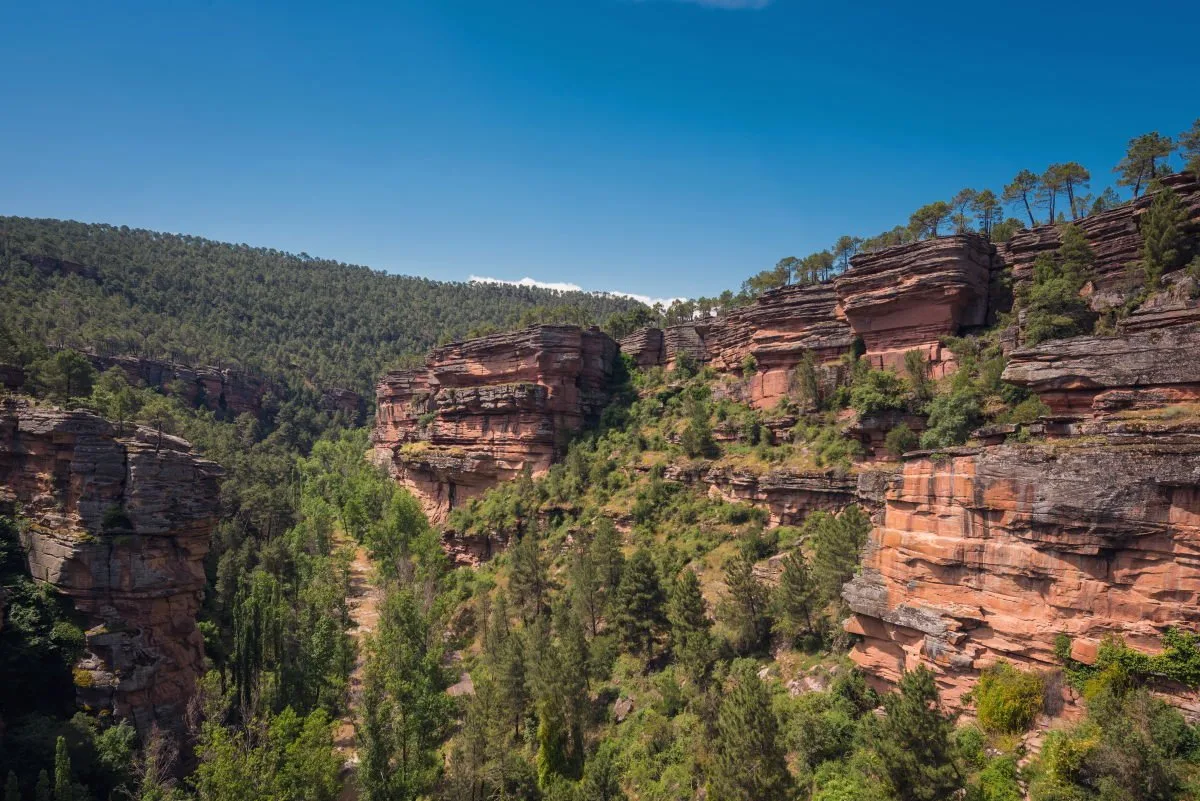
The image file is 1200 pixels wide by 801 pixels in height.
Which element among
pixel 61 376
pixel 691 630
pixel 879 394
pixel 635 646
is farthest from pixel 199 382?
pixel 879 394

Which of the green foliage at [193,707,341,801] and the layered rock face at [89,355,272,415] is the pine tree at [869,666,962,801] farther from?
the layered rock face at [89,355,272,415]

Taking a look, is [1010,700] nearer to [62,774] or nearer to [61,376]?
[62,774]

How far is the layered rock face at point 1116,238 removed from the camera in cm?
3128

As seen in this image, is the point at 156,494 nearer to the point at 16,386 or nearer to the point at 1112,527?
the point at 16,386

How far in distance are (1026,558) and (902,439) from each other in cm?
1797

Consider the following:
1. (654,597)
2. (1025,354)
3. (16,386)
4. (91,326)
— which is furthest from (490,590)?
(91,326)

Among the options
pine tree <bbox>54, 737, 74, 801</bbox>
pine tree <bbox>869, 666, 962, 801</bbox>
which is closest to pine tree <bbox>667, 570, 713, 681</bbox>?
pine tree <bbox>869, 666, 962, 801</bbox>

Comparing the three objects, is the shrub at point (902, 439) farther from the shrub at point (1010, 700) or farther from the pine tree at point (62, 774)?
the pine tree at point (62, 774)

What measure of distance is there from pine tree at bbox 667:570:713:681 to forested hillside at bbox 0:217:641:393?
63149 millimetres

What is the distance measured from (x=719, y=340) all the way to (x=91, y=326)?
3999 inches

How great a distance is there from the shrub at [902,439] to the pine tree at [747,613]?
44.8ft

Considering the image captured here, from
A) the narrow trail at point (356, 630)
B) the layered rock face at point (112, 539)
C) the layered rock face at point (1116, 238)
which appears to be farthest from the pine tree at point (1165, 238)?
the layered rock face at point (112, 539)

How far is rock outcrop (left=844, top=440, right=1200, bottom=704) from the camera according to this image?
52.2 feet

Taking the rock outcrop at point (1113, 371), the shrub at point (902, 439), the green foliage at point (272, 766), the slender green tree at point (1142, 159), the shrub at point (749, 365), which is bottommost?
the green foliage at point (272, 766)
